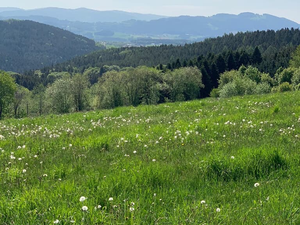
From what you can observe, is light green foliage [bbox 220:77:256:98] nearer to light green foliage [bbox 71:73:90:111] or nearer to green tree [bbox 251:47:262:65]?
light green foliage [bbox 71:73:90:111]

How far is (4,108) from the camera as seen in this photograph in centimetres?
8212

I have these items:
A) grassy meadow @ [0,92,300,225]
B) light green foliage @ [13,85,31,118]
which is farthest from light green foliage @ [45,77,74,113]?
grassy meadow @ [0,92,300,225]

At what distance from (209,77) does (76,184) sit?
105614mm

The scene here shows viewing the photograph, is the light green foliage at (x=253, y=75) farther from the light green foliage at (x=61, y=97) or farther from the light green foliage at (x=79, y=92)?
the light green foliage at (x=61, y=97)

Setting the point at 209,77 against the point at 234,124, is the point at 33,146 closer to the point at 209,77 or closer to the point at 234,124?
the point at 234,124

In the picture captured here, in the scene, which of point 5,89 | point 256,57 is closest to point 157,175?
point 5,89

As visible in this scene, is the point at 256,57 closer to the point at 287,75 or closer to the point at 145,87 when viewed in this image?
the point at 287,75

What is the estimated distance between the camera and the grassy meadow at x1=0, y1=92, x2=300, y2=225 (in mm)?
3604

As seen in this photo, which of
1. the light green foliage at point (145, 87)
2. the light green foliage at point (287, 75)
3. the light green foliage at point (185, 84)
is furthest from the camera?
the light green foliage at point (185, 84)

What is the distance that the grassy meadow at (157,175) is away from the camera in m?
3.60

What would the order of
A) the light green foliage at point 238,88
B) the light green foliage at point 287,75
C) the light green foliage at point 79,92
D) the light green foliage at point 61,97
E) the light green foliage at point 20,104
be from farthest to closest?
the light green foliage at point 20,104, the light green foliage at point 79,92, the light green foliage at point 61,97, the light green foliage at point 287,75, the light green foliage at point 238,88

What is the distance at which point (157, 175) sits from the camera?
5.06 m

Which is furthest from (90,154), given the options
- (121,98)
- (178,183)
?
(121,98)

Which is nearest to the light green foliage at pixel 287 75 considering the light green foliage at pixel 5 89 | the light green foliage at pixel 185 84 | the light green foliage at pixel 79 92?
the light green foliage at pixel 185 84
